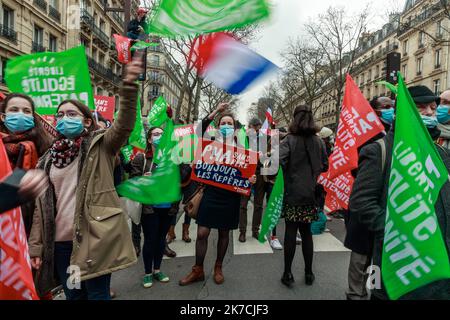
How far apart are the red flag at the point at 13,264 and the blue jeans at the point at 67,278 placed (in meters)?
0.62

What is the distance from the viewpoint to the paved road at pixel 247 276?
3.34 metres

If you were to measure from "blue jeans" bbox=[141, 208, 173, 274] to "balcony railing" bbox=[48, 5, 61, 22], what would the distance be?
2467 centimetres

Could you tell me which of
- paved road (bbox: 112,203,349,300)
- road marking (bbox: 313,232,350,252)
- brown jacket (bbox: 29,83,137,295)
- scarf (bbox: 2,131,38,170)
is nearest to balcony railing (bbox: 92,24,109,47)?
paved road (bbox: 112,203,349,300)

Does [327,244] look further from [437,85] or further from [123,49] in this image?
[437,85]

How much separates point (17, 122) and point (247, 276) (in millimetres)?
2944

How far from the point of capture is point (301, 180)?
344 cm

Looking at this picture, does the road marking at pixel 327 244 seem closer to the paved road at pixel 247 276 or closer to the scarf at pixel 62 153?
the paved road at pixel 247 276

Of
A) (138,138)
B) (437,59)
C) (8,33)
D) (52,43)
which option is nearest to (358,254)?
(138,138)

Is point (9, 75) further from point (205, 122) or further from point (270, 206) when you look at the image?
point (270, 206)

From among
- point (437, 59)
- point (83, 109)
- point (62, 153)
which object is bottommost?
point (62, 153)

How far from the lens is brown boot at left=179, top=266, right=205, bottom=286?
11.7 feet

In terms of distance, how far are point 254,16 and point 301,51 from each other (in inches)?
947

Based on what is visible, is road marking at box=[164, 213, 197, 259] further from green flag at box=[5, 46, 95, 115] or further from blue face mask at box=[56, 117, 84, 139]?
blue face mask at box=[56, 117, 84, 139]

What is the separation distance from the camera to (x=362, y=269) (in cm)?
264
